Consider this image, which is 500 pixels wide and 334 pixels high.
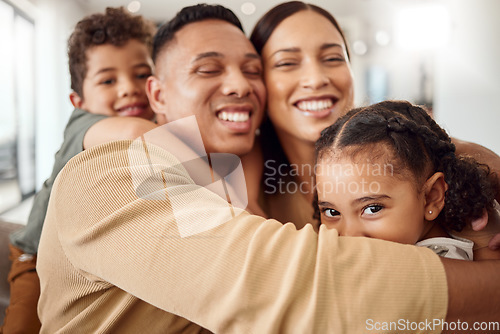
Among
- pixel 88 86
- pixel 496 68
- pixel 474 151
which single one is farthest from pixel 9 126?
pixel 496 68

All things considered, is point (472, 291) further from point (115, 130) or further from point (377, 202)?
point (115, 130)

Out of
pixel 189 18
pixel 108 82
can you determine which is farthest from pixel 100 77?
pixel 189 18

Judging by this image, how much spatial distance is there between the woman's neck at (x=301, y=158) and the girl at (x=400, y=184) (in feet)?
1.44

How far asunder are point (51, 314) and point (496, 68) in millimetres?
4906

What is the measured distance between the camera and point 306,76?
4.78 ft

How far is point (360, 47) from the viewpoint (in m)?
6.48

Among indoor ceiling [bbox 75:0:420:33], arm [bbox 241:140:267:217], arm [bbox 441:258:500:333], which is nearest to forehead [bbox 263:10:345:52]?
arm [bbox 241:140:267:217]

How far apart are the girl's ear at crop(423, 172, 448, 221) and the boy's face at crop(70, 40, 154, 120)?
1.09m

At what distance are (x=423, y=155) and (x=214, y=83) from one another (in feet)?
2.14

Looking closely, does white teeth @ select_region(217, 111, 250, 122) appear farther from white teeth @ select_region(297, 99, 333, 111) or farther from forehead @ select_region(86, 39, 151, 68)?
forehead @ select_region(86, 39, 151, 68)

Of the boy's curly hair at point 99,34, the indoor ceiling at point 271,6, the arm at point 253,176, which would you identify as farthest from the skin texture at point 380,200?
the indoor ceiling at point 271,6

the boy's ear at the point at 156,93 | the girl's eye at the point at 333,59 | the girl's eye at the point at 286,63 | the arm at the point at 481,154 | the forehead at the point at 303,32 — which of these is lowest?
the arm at the point at 481,154

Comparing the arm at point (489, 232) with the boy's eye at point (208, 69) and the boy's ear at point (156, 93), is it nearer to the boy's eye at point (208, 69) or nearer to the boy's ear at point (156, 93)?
the boy's eye at point (208, 69)

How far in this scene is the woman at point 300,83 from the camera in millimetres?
1459
